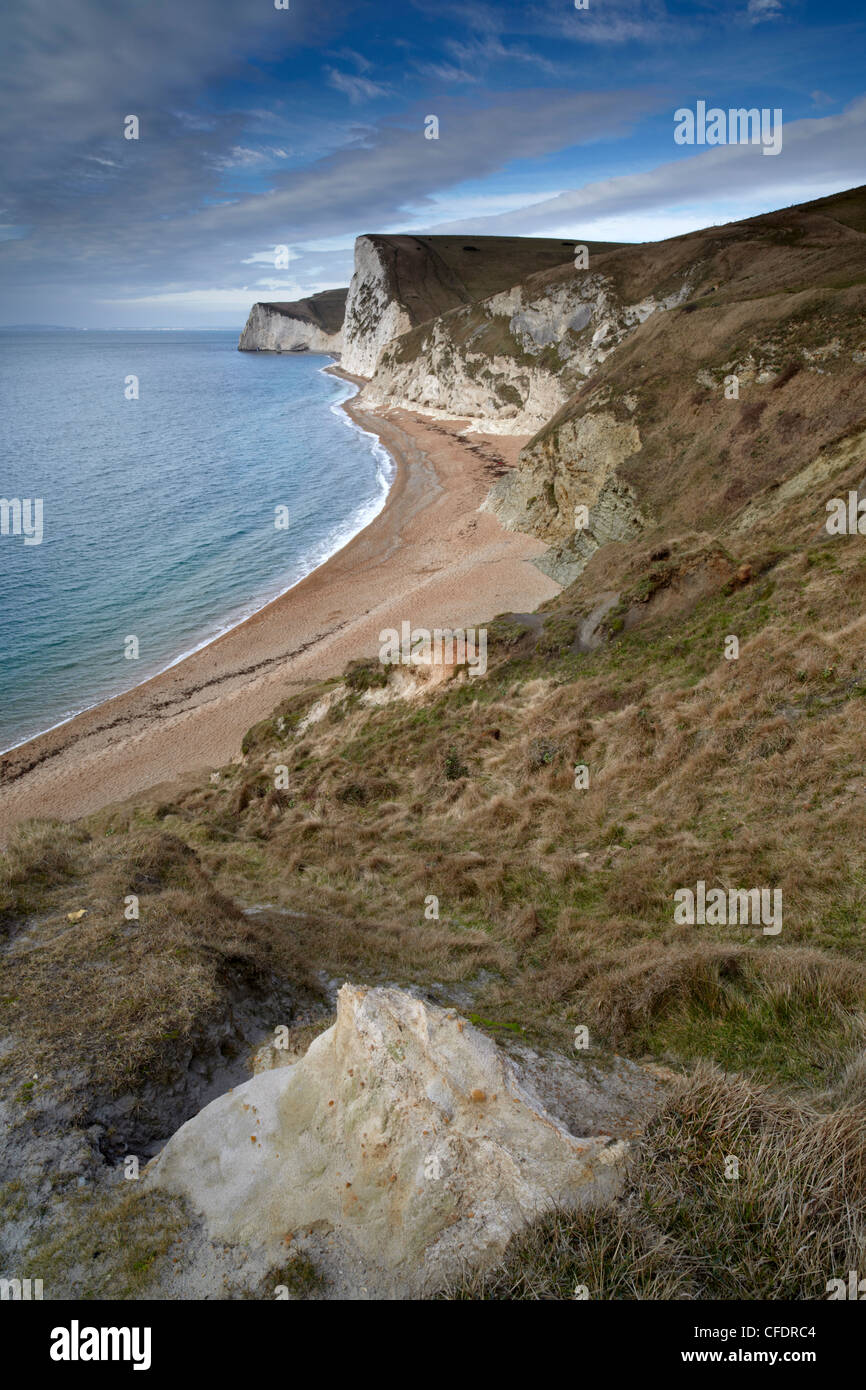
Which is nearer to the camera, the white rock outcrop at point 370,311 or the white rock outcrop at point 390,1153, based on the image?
the white rock outcrop at point 390,1153

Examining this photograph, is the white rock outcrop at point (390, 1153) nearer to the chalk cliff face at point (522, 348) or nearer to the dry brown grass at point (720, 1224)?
the dry brown grass at point (720, 1224)

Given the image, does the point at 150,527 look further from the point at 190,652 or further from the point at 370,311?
the point at 370,311

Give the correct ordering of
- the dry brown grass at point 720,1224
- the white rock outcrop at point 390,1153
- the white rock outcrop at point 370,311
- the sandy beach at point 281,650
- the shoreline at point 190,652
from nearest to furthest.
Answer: the dry brown grass at point 720,1224
the white rock outcrop at point 390,1153
the sandy beach at point 281,650
the shoreline at point 190,652
the white rock outcrop at point 370,311

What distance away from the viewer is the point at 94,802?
999 inches

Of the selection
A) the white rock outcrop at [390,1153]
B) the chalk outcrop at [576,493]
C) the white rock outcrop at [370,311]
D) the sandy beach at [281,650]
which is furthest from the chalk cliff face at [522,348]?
the white rock outcrop at [390,1153]

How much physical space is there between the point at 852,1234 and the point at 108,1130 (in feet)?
18.5

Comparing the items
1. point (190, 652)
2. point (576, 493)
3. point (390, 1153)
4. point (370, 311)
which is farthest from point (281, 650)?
point (370, 311)

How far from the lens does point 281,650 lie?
35.9m

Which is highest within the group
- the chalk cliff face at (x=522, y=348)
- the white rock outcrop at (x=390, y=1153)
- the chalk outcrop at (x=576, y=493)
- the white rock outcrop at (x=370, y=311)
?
the white rock outcrop at (x=370, y=311)

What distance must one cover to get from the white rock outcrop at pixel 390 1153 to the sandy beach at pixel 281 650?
68.8 feet

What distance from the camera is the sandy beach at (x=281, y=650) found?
88.5 ft

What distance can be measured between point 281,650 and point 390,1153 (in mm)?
32395

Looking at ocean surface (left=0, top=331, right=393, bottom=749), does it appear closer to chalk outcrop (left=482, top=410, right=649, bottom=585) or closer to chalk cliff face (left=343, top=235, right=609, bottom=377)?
chalk outcrop (left=482, top=410, right=649, bottom=585)
